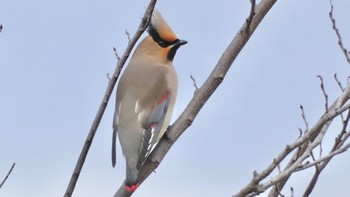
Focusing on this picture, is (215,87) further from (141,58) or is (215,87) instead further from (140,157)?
(141,58)

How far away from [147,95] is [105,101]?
1437 millimetres

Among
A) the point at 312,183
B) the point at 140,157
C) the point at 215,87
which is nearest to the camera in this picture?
the point at 312,183

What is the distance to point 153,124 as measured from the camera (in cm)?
475

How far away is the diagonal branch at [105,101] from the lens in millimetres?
3459

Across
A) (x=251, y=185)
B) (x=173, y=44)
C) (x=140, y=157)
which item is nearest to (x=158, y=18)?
(x=173, y=44)

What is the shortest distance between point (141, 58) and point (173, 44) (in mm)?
274

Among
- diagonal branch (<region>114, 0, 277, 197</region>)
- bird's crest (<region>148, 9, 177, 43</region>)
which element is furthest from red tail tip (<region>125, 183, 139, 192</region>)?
bird's crest (<region>148, 9, 177, 43</region>)

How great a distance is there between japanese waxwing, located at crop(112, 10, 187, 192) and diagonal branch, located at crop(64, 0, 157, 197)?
0.62 metres

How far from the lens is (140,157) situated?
4.33 metres

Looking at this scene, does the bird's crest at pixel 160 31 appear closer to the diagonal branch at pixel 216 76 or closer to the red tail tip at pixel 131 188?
the diagonal branch at pixel 216 76

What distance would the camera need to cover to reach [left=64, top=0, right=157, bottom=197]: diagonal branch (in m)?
3.46

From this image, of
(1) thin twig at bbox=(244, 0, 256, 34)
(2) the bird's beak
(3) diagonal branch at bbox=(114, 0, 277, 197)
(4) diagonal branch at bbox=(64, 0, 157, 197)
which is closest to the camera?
(4) diagonal branch at bbox=(64, 0, 157, 197)

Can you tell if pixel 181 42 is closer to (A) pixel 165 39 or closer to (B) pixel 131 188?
(A) pixel 165 39

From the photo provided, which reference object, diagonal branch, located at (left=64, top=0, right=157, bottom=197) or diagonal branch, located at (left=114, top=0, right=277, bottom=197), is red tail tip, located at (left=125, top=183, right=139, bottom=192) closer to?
diagonal branch, located at (left=114, top=0, right=277, bottom=197)
